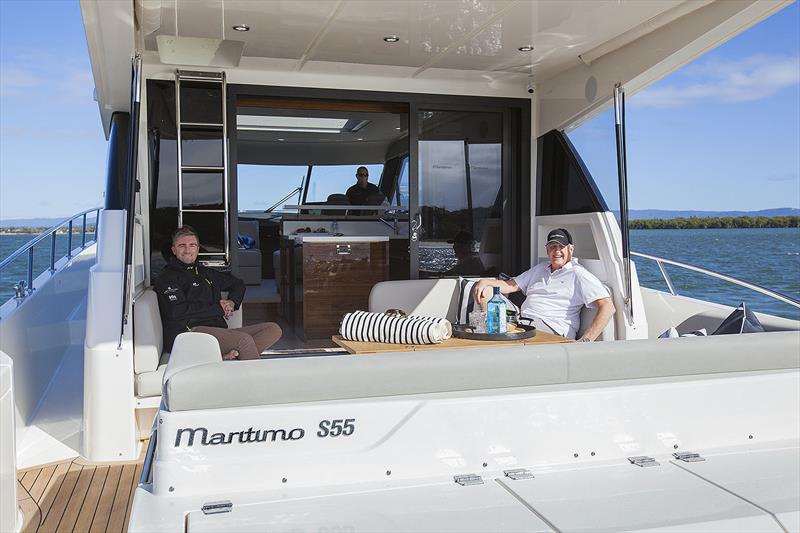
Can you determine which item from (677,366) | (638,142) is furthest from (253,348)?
(638,142)

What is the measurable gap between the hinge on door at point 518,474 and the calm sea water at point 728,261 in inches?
1078

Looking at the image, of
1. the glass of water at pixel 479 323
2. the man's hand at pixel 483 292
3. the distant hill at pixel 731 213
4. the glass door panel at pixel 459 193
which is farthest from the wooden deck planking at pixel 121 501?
the distant hill at pixel 731 213

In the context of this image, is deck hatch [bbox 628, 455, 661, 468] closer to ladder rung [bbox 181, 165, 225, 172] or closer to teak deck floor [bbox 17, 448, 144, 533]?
teak deck floor [bbox 17, 448, 144, 533]

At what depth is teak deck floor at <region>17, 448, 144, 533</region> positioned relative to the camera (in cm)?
260

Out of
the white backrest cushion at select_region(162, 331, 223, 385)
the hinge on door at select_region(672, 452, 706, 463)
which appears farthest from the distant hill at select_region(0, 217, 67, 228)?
the hinge on door at select_region(672, 452, 706, 463)

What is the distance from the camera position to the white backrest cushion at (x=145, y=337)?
3.54 m

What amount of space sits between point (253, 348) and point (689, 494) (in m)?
2.54

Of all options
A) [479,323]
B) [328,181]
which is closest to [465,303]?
[479,323]

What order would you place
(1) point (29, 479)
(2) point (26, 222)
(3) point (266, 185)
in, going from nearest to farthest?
(1) point (29, 479), (3) point (266, 185), (2) point (26, 222)

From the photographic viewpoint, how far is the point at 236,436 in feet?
5.03

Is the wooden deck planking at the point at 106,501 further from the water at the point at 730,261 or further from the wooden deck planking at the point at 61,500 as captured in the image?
the water at the point at 730,261

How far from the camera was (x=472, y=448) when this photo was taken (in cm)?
167

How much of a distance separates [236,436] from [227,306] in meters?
2.76

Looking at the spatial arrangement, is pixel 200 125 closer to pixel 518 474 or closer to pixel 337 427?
pixel 337 427
